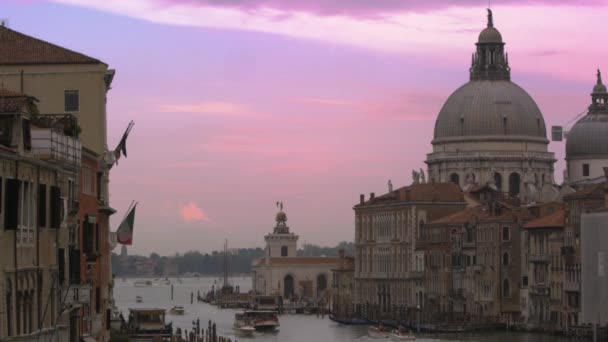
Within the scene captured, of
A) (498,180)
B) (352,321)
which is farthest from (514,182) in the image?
(352,321)

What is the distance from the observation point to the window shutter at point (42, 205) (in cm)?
2350

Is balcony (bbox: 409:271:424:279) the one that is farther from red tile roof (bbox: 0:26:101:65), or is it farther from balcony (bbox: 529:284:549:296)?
red tile roof (bbox: 0:26:101:65)

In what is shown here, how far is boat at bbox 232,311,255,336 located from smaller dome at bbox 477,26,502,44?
138ft

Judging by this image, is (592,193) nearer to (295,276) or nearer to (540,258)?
(540,258)

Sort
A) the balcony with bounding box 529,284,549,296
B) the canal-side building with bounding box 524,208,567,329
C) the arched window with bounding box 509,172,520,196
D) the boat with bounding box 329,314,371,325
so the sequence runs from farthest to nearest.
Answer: the arched window with bounding box 509,172,520,196, the boat with bounding box 329,314,371,325, the balcony with bounding box 529,284,549,296, the canal-side building with bounding box 524,208,567,329

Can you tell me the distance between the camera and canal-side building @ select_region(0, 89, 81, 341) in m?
21.6

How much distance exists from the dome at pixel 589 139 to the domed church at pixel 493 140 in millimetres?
2963

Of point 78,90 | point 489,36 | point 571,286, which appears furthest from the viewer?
point 489,36

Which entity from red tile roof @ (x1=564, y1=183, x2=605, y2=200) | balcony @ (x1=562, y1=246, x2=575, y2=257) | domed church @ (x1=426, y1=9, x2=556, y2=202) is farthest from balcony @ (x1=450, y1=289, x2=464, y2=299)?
domed church @ (x1=426, y1=9, x2=556, y2=202)

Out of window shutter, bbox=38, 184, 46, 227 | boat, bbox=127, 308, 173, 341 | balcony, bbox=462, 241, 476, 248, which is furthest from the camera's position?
balcony, bbox=462, 241, 476, 248

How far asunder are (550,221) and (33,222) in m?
73.3

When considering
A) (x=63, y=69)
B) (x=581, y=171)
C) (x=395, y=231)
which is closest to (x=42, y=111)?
(x=63, y=69)

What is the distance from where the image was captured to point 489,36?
137500mm

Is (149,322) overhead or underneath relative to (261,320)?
overhead
